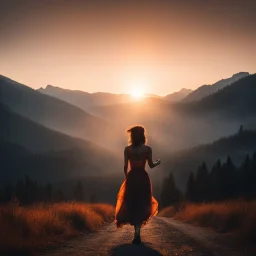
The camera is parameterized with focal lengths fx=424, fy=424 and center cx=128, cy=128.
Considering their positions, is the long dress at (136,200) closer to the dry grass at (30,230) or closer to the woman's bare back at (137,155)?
the woman's bare back at (137,155)

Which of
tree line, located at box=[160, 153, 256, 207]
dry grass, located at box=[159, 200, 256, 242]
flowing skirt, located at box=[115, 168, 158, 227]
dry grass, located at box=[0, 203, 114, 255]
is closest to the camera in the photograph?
dry grass, located at box=[0, 203, 114, 255]

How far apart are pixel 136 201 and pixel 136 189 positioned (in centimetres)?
33

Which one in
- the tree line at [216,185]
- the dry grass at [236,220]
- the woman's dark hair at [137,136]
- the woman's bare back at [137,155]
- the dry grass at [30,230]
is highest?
the woman's dark hair at [137,136]

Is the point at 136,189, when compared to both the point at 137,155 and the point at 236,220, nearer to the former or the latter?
the point at 137,155

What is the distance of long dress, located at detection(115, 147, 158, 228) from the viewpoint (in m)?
11.5

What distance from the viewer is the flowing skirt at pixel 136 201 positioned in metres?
11.5

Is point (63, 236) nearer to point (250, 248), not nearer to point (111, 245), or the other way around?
point (111, 245)

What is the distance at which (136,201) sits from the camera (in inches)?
458

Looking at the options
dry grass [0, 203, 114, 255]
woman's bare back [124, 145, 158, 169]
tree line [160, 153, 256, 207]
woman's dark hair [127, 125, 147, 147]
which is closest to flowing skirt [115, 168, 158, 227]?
woman's bare back [124, 145, 158, 169]

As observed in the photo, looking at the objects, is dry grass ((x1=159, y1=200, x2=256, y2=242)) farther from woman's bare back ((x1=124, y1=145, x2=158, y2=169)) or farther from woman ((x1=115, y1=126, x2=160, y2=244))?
woman's bare back ((x1=124, y1=145, x2=158, y2=169))

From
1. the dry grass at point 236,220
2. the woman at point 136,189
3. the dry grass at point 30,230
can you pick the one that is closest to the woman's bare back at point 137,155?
the woman at point 136,189

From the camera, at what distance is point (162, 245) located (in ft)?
37.7

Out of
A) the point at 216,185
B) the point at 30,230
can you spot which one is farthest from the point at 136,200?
the point at 216,185

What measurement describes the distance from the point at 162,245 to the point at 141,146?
9.05ft
